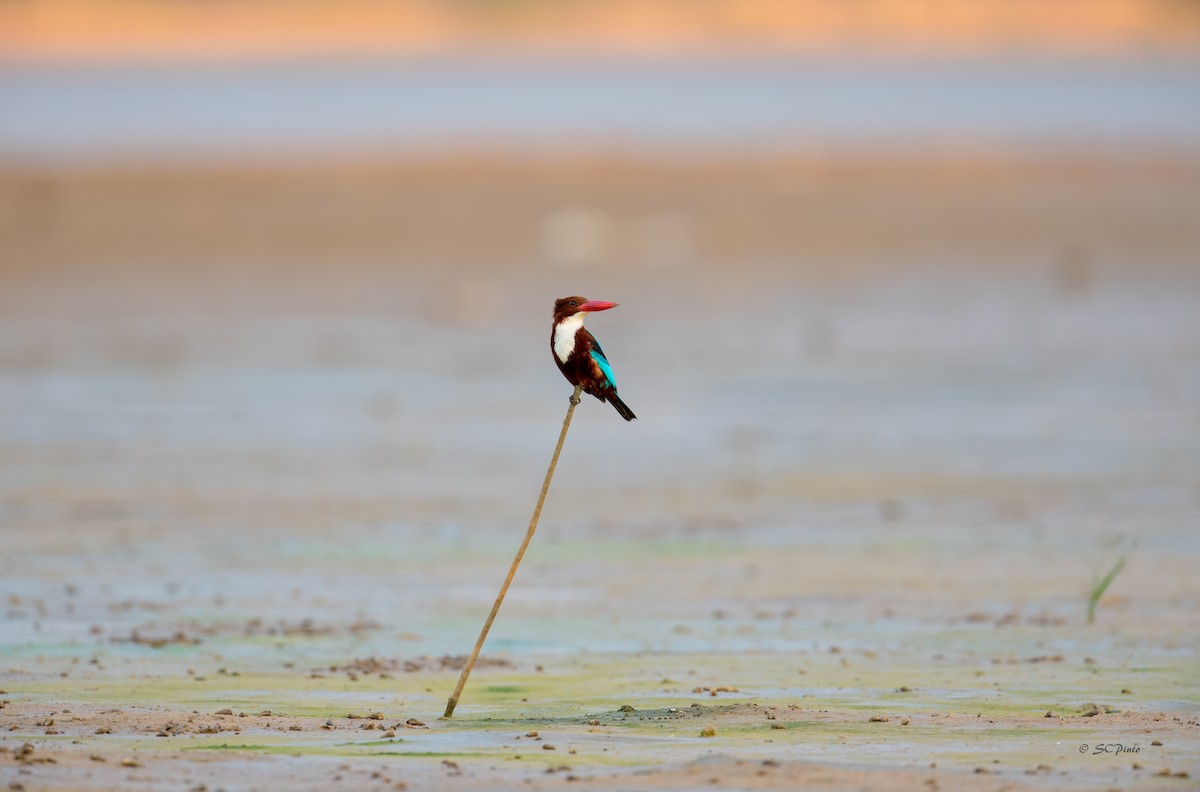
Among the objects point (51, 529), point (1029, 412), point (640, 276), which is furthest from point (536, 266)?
point (51, 529)

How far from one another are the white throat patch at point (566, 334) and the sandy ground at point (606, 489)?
4.24 ft

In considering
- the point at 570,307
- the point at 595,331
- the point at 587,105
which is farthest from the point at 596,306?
the point at 587,105

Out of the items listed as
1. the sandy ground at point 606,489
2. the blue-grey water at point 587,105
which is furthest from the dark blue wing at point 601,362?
the blue-grey water at point 587,105

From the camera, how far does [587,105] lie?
44.5m

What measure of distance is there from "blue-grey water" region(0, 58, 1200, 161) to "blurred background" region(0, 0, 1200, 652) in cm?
21

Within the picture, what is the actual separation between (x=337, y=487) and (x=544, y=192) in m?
17.7

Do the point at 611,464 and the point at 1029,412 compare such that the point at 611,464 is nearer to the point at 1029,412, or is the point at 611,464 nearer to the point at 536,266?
the point at 1029,412

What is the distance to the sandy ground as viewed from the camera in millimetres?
7223

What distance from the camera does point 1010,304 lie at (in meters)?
23.5

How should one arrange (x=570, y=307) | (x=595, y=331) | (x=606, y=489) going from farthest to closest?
(x=595, y=331)
(x=606, y=489)
(x=570, y=307)

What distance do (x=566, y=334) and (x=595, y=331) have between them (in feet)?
47.1

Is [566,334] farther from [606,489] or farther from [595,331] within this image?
[595,331]

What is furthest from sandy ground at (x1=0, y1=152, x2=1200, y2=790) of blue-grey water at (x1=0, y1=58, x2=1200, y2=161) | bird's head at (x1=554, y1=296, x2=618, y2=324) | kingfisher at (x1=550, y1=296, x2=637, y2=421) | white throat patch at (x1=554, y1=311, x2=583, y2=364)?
blue-grey water at (x1=0, y1=58, x2=1200, y2=161)

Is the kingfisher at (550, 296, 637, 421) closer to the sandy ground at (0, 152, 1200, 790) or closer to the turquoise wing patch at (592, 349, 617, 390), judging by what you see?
the turquoise wing patch at (592, 349, 617, 390)
